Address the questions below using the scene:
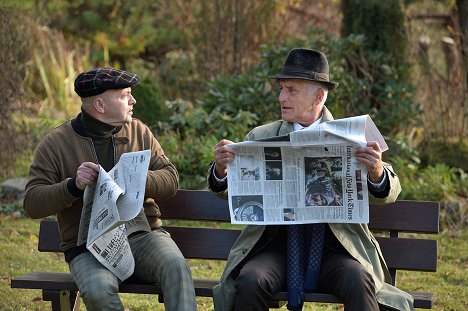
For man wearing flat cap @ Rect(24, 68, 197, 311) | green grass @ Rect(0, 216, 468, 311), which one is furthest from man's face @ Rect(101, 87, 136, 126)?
green grass @ Rect(0, 216, 468, 311)

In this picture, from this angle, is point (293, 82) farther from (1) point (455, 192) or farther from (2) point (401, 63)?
(2) point (401, 63)

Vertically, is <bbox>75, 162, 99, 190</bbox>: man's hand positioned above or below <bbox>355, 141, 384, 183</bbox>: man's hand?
below

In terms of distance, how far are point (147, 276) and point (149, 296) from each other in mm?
1757

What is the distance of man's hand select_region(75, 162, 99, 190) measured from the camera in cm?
431

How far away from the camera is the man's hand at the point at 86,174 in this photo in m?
4.31

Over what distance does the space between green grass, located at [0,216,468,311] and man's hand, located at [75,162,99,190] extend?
5.41ft

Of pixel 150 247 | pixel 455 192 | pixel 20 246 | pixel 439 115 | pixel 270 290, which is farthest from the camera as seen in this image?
pixel 439 115

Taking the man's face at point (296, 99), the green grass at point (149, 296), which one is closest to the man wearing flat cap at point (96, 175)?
the man's face at point (296, 99)

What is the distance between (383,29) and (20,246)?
14.3ft

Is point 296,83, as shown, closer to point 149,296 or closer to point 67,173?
point 67,173

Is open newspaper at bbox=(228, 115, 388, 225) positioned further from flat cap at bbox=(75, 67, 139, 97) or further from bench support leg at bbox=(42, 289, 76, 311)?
bench support leg at bbox=(42, 289, 76, 311)

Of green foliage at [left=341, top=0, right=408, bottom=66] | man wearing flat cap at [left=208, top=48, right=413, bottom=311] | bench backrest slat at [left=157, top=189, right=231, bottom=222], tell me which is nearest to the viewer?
man wearing flat cap at [left=208, top=48, right=413, bottom=311]

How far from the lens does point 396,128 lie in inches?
371

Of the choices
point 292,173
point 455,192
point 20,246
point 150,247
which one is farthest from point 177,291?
point 455,192
